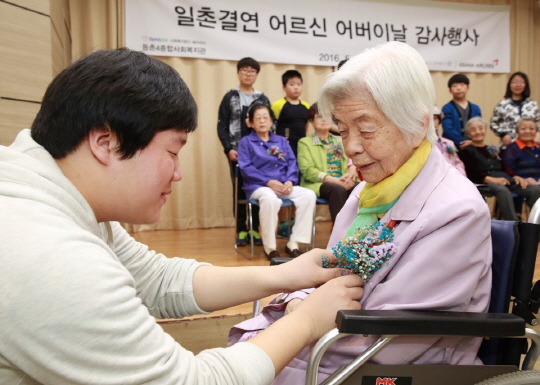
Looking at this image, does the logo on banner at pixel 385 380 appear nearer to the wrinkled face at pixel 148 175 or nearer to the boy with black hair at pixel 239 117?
the wrinkled face at pixel 148 175

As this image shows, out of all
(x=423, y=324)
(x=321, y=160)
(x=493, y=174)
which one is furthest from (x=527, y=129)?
(x=423, y=324)

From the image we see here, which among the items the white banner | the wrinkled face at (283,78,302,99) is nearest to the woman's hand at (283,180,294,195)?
the wrinkled face at (283,78,302,99)

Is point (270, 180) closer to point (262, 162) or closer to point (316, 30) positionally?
point (262, 162)

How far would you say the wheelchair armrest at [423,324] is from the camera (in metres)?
0.95

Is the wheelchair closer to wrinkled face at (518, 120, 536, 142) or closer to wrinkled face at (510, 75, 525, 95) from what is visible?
wrinkled face at (518, 120, 536, 142)


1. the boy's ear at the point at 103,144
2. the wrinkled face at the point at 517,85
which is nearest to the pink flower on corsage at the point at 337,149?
the wrinkled face at the point at 517,85

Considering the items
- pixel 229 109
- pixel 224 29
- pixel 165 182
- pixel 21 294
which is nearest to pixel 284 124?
pixel 229 109

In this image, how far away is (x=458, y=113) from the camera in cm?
532

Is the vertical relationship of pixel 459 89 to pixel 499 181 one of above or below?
above

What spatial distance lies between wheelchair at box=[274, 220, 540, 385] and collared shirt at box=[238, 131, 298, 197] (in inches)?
123

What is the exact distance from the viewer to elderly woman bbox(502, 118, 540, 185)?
16.5 feet

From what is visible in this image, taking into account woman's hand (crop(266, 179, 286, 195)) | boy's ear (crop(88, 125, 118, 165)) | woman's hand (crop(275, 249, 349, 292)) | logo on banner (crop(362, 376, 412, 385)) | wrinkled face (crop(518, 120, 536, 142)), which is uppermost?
wrinkled face (crop(518, 120, 536, 142))

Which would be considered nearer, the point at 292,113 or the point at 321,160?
the point at 321,160

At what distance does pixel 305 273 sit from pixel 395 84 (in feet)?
1.79
